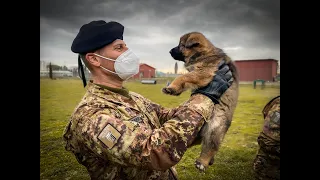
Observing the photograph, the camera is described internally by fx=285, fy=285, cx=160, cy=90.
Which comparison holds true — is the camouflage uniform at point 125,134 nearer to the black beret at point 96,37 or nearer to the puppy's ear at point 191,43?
the black beret at point 96,37

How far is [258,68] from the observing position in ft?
5.85

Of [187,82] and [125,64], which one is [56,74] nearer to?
[125,64]

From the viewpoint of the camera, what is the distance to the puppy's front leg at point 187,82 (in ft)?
5.04

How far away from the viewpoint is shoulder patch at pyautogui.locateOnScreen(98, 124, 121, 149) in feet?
4.06

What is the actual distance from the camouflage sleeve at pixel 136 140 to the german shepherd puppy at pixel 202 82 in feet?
1.02

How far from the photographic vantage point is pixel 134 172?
1.49m

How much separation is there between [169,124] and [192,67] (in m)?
0.46

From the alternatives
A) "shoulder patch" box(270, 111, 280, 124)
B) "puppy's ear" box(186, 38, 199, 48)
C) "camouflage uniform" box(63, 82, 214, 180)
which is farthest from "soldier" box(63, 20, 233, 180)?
"shoulder patch" box(270, 111, 280, 124)

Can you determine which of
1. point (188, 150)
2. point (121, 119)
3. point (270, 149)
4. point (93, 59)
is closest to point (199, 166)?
point (188, 150)

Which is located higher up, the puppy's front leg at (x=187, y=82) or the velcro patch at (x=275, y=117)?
the puppy's front leg at (x=187, y=82)

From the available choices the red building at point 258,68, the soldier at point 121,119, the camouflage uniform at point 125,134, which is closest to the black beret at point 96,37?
the soldier at point 121,119
